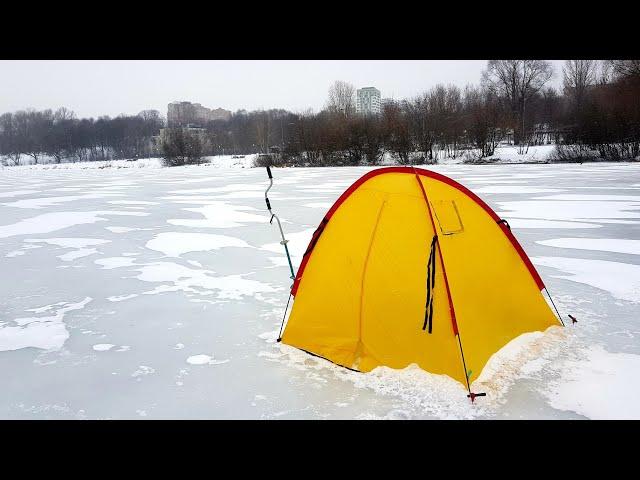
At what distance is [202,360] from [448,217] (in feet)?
7.66

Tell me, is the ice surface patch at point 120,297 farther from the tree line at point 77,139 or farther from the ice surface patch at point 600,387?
the tree line at point 77,139

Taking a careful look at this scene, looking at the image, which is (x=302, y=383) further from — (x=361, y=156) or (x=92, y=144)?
(x=92, y=144)

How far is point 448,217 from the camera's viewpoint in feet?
11.4

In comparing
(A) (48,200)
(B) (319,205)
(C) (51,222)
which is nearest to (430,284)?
(B) (319,205)

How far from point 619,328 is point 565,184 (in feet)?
44.7

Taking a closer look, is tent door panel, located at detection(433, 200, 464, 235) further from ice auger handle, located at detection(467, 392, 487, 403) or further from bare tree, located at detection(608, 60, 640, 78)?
bare tree, located at detection(608, 60, 640, 78)

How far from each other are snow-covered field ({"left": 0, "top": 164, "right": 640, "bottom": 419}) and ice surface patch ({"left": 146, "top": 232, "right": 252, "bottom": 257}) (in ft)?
0.13

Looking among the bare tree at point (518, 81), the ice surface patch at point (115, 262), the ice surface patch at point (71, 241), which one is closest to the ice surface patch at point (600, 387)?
the ice surface patch at point (115, 262)

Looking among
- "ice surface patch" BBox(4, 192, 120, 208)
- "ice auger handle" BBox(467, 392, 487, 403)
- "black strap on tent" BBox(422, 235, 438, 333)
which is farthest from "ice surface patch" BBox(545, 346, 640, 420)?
"ice surface patch" BBox(4, 192, 120, 208)

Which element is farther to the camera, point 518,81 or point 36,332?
point 518,81

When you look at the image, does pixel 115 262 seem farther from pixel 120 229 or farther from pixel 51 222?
pixel 51 222

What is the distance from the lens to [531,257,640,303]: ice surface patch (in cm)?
508
